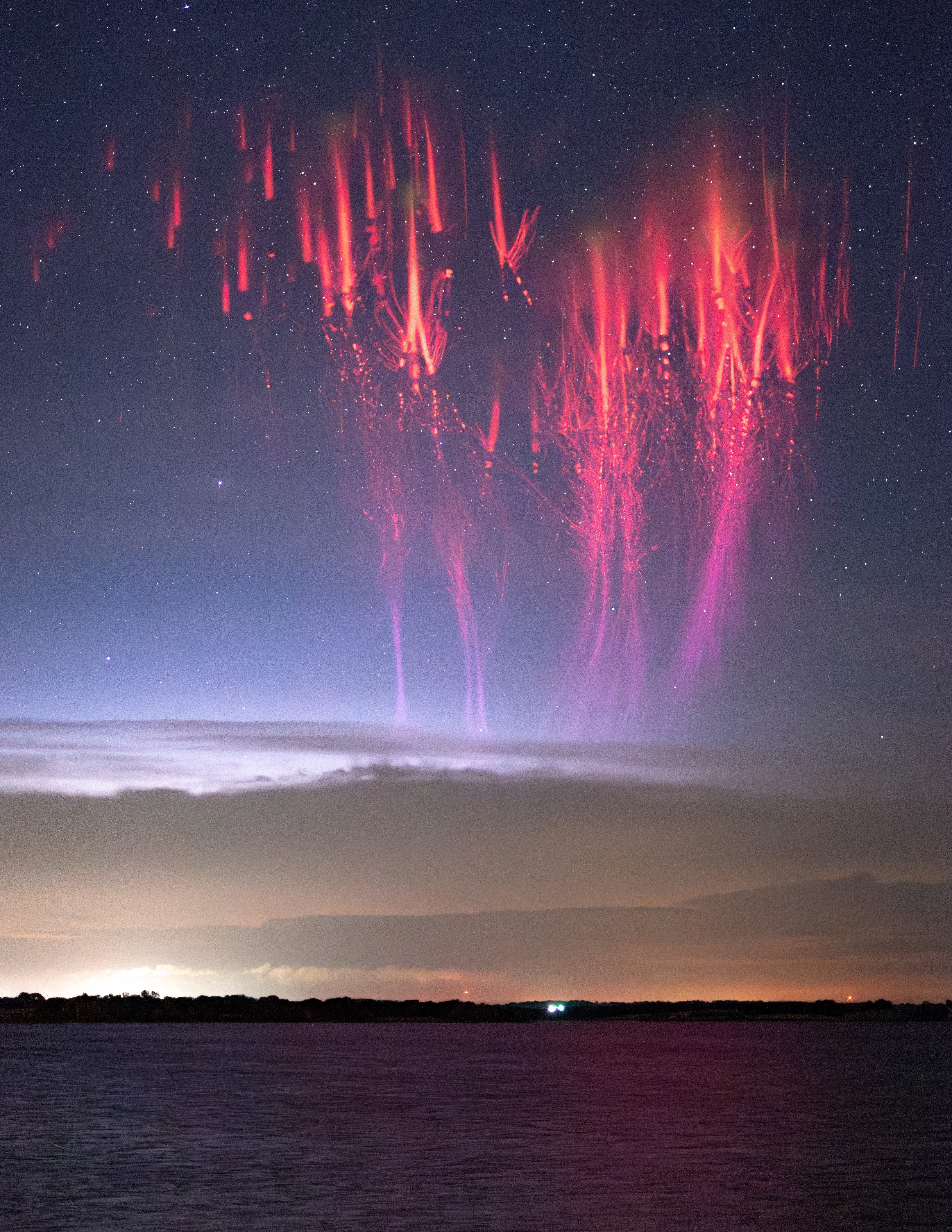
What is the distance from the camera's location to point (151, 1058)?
147 metres

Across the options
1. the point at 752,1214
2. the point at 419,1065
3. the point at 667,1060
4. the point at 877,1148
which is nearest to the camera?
the point at 752,1214

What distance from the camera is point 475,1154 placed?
4634 centimetres

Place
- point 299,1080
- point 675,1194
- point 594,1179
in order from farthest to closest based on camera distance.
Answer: point 299,1080 < point 594,1179 < point 675,1194

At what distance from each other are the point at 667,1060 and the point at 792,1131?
86670 millimetres

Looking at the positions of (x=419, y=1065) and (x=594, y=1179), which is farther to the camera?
(x=419, y=1065)

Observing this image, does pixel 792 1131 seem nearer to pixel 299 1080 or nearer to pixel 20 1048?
→ pixel 299 1080

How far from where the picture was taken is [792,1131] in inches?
2211

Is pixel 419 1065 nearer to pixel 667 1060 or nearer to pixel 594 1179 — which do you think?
pixel 667 1060

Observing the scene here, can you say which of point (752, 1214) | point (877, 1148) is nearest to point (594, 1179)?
point (752, 1214)

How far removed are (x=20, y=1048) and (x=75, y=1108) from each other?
132715 millimetres

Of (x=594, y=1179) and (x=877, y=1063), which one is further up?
(x=594, y=1179)

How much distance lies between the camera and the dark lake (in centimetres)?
3303

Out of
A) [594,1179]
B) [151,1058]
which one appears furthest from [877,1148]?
[151,1058]

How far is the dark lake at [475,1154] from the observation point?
108 feet
